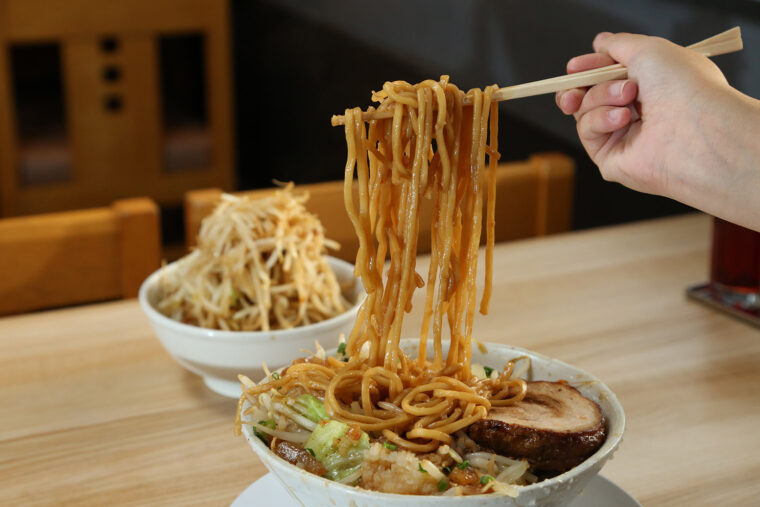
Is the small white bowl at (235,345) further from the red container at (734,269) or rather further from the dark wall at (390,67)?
the dark wall at (390,67)

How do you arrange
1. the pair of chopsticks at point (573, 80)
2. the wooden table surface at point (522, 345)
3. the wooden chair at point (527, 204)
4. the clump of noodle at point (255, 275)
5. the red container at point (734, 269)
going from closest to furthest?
1. the pair of chopsticks at point (573, 80)
2. the wooden table surface at point (522, 345)
3. the clump of noodle at point (255, 275)
4. the red container at point (734, 269)
5. the wooden chair at point (527, 204)

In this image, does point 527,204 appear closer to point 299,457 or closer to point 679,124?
point 679,124

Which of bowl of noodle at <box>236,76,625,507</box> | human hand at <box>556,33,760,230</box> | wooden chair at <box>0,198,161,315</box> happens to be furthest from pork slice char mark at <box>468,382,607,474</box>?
wooden chair at <box>0,198,161,315</box>

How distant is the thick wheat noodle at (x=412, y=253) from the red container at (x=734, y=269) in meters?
0.71

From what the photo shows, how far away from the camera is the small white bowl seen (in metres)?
1.14

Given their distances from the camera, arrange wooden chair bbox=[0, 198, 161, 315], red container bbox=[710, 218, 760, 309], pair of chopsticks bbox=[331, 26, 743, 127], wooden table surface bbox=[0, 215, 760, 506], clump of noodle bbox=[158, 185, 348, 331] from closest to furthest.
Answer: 1. pair of chopsticks bbox=[331, 26, 743, 127]
2. wooden table surface bbox=[0, 215, 760, 506]
3. clump of noodle bbox=[158, 185, 348, 331]
4. red container bbox=[710, 218, 760, 309]
5. wooden chair bbox=[0, 198, 161, 315]

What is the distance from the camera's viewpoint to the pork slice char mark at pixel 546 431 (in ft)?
2.64

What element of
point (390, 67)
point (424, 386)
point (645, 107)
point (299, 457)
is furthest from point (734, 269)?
point (390, 67)

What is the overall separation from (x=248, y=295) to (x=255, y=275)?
0.10 ft

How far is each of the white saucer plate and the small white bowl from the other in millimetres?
224

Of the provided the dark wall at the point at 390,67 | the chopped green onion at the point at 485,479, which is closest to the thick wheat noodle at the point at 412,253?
the chopped green onion at the point at 485,479

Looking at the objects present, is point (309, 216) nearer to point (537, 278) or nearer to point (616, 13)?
point (537, 278)

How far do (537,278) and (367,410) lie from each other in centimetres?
84

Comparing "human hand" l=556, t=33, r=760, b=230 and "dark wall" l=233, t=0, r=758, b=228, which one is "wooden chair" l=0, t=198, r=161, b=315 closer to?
"human hand" l=556, t=33, r=760, b=230
